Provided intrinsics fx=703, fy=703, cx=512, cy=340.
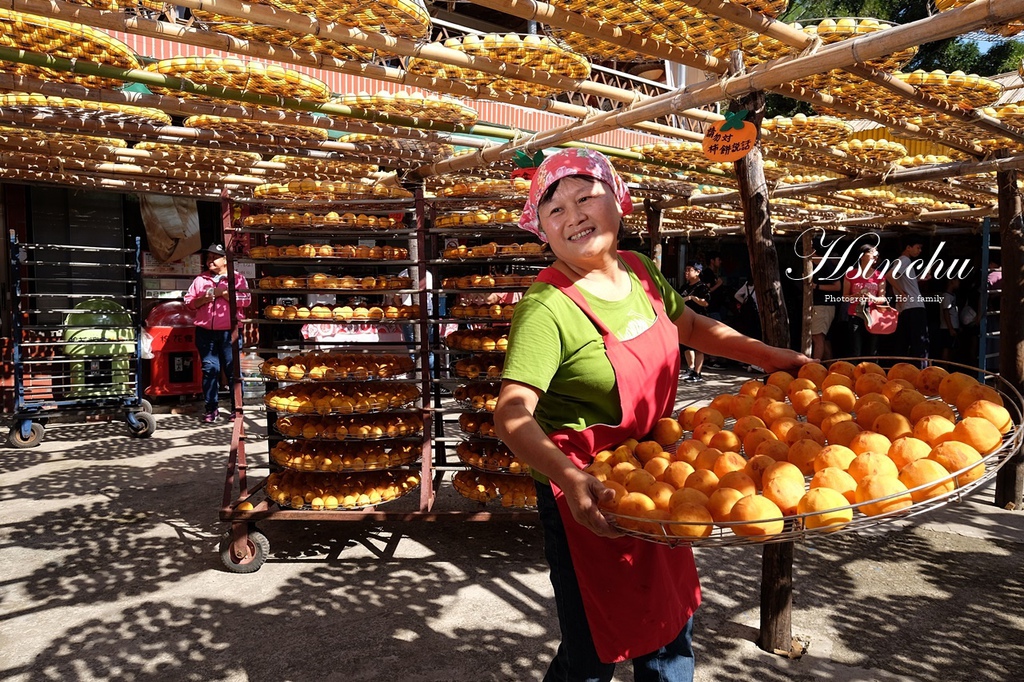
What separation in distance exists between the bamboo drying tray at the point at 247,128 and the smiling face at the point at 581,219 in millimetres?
3831

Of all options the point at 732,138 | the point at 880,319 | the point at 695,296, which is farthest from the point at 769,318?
the point at 695,296

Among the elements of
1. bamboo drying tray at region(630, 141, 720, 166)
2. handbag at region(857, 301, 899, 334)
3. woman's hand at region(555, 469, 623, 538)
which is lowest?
woman's hand at region(555, 469, 623, 538)

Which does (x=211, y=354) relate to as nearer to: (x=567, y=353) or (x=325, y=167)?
(x=325, y=167)

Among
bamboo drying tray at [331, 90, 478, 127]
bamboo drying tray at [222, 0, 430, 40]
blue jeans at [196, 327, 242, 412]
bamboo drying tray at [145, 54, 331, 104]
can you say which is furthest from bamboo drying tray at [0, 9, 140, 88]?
blue jeans at [196, 327, 242, 412]

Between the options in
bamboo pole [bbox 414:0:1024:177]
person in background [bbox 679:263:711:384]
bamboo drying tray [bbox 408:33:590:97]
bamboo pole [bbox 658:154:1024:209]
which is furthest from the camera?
person in background [bbox 679:263:711:384]

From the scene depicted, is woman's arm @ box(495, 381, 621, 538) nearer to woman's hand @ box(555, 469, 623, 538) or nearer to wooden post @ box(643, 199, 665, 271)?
woman's hand @ box(555, 469, 623, 538)

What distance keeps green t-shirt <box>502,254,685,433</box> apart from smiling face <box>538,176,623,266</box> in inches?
5.7

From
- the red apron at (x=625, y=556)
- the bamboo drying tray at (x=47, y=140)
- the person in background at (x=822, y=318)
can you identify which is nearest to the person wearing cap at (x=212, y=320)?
the bamboo drying tray at (x=47, y=140)

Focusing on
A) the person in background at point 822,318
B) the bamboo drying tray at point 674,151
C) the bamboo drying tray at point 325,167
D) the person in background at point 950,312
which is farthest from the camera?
the person in background at point 822,318

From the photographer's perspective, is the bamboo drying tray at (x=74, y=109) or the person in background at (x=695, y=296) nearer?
the bamboo drying tray at (x=74, y=109)

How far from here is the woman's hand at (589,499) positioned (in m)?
1.72

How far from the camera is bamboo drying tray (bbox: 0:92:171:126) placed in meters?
4.89

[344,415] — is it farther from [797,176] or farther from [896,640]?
[797,176]

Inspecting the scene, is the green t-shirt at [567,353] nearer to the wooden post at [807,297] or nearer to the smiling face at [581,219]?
the smiling face at [581,219]
